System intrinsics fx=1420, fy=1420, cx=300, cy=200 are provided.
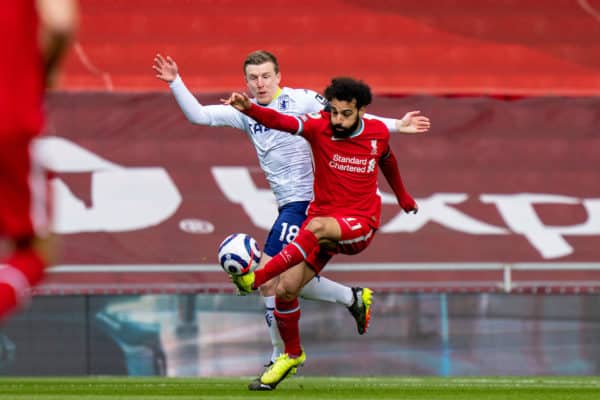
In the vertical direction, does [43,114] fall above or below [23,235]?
above

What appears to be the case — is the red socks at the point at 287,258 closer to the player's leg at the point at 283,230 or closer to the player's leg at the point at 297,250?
the player's leg at the point at 297,250

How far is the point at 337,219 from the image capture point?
7777 mm

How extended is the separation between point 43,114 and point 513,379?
7008 millimetres

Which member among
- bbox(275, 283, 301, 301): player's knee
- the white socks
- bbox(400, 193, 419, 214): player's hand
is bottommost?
the white socks

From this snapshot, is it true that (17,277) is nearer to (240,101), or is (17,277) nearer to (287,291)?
(240,101)

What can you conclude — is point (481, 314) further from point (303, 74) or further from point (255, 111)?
point (255, 111)

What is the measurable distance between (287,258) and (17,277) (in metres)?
4.05

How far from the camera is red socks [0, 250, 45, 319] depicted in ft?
11.9

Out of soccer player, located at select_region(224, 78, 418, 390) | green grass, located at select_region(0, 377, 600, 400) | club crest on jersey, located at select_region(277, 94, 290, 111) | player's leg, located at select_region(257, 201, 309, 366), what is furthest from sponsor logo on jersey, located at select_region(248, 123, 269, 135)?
green grass, located at select_region(0, 377, 600, 400)

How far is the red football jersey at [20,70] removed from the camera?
3.55m

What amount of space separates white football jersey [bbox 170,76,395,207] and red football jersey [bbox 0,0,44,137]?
4724mm

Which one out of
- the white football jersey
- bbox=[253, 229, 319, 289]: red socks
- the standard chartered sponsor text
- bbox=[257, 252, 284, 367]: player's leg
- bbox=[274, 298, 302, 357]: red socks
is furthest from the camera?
bbox=[257, 252, 284, 367]: player's leg

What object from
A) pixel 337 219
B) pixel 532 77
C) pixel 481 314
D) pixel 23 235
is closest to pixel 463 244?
pixel 481 314

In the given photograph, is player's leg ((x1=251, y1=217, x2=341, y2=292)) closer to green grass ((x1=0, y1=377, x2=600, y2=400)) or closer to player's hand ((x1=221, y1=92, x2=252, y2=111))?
green grass ((x1=0, y1=377, x2=600, y2=400))
